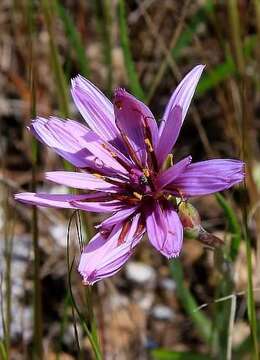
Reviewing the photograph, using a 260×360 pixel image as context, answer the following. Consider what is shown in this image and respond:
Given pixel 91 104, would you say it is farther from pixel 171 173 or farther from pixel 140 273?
pixel 140 273

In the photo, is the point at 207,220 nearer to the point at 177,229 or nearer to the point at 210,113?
the point at 210,113

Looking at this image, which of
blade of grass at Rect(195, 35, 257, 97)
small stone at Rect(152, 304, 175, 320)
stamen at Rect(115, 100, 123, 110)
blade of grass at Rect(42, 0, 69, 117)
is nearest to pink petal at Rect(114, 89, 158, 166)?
stamen at Rect(115, 100, 123, 110)

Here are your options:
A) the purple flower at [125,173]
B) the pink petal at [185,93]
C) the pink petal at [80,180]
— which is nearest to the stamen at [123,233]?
the purple flower at [125,173]

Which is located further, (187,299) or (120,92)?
(187,299)

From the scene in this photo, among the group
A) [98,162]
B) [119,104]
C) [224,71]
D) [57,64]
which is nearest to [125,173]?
[98,162]

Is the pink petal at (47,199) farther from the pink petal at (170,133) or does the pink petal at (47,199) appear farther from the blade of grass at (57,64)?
the blade of grass at (57,64)

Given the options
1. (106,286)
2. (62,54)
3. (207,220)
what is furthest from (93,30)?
(106,286)
